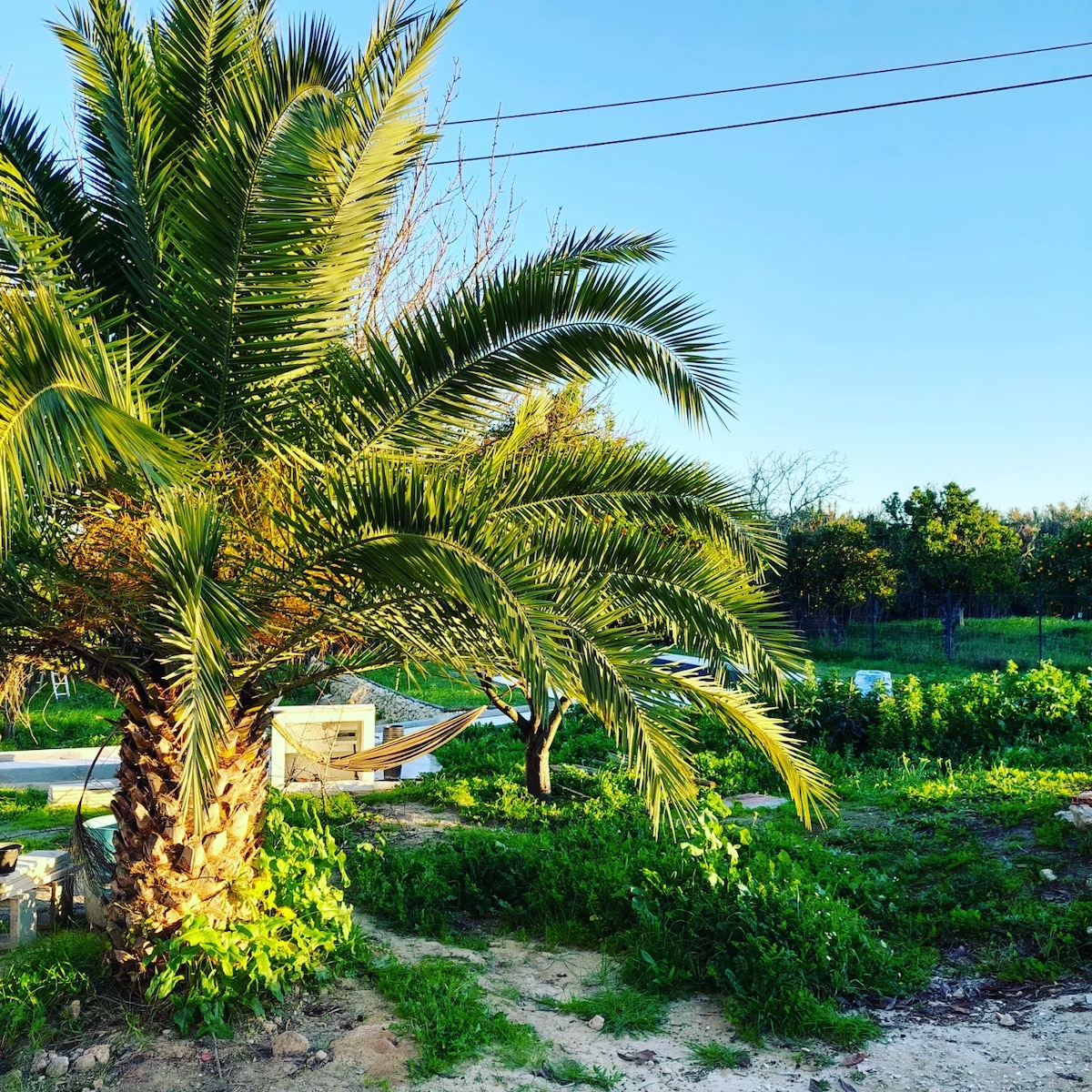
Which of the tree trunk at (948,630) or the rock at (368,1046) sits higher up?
the tree trunk at (948,630)

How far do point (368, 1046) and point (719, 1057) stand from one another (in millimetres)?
1371

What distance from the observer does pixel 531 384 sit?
4426 mm

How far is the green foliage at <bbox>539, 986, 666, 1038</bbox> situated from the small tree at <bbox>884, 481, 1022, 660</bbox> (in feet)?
59.5

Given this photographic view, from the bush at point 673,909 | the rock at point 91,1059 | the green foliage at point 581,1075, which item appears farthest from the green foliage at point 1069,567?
the rock at point 91,1059

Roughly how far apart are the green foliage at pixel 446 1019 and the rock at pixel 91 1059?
110cm

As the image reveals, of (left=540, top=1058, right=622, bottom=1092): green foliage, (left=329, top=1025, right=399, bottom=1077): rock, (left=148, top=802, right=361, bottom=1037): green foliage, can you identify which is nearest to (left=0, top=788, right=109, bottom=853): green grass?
(left=148, top=802, right=361, bottom=1037): green foliage

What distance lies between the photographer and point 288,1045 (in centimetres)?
365

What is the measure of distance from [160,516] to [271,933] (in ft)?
6.16

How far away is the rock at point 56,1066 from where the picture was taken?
11.3 feet

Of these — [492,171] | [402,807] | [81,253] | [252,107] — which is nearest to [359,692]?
[402,807]

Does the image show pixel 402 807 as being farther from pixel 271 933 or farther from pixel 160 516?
pixel 160 516

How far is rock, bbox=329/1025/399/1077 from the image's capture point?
358 centimetres

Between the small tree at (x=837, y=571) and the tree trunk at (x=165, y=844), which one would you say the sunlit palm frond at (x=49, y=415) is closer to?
the tree trunk at (x=165, y=844)

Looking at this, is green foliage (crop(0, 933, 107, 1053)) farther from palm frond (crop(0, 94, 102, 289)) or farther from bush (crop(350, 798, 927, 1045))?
palm frond (crop(0, 94, 102, 289))
